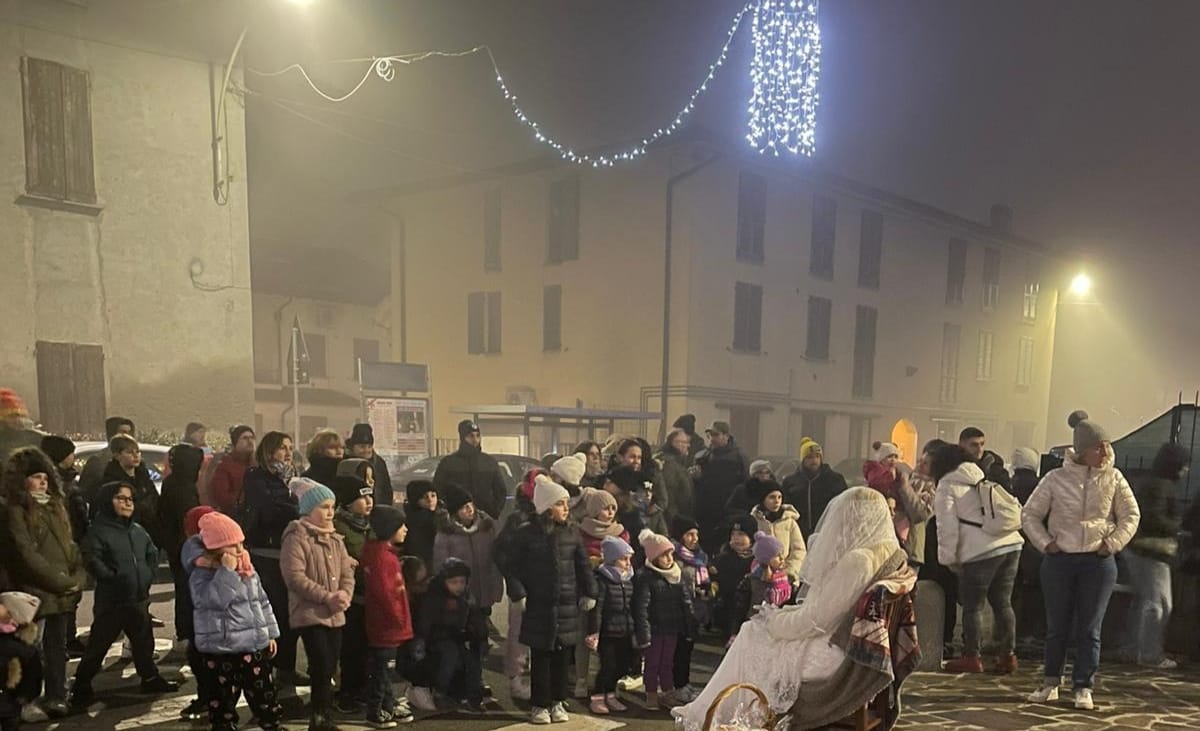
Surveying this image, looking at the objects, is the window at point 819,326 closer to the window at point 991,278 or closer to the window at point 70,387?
the window at point 991,278

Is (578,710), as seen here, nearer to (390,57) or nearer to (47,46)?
(390,57)

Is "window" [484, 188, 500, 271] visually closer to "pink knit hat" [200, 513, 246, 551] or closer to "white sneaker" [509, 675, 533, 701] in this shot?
"white sneaker" [509, 675, 533, 701]

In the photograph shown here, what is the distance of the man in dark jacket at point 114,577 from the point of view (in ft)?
15.8

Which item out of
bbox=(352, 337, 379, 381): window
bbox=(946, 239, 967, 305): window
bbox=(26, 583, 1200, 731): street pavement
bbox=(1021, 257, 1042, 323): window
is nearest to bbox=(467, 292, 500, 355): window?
bbox=(352, 337, 379, 381): window

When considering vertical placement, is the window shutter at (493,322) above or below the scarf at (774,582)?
above

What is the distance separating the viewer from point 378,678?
4805 mm

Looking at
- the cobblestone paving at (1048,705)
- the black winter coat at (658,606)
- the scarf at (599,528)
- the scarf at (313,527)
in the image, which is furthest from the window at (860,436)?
the scarf at (313,527)

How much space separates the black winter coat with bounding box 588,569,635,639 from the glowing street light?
62.1 feet

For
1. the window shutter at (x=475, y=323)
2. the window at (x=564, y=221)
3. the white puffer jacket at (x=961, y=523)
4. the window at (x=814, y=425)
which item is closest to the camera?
the white puffer jacket at (x=961, y=523)

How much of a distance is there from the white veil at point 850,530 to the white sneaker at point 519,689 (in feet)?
9.31

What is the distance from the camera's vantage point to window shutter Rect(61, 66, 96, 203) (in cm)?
1212

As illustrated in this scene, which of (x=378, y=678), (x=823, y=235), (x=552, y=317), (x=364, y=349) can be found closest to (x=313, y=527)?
(x=378, y=678)

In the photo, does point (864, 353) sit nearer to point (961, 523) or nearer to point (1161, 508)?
point (1161, 508)

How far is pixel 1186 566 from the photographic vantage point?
6.30 metres
